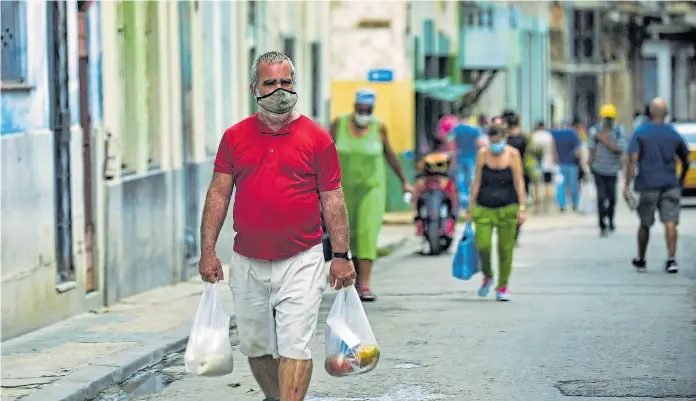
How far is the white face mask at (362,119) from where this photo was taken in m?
14.0

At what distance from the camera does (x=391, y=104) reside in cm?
3002

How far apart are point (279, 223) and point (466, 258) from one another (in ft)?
21.6

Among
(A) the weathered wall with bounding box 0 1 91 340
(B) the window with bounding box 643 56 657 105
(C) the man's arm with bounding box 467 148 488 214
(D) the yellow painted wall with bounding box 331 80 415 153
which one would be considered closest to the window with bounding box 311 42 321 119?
(D) the yellow painted wall with bounding box 331 80 415 153

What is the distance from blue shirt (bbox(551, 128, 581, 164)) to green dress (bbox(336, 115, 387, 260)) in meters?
15.0

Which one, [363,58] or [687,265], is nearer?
[687,265]

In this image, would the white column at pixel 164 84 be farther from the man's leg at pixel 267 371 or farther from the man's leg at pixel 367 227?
the man's leg at pixel 267 371

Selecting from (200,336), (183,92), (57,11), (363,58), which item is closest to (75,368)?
(200,336)

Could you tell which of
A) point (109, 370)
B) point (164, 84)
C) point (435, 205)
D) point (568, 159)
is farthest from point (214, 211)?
point (568, 159)

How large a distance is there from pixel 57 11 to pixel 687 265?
25.2ft

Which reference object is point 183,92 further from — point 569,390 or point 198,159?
point 569,390

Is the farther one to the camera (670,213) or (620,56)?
(620,56)

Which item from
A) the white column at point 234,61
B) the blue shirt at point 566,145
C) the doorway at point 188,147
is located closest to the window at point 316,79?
the blue shirt at point 566,145

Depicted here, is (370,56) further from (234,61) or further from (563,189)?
(234,61)

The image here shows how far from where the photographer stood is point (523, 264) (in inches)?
728
